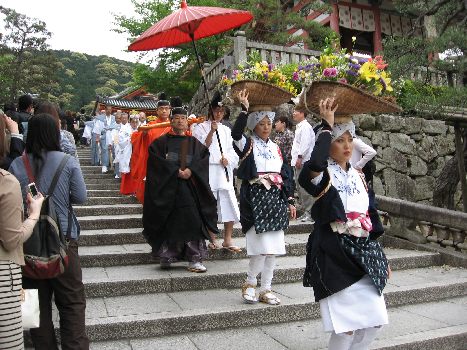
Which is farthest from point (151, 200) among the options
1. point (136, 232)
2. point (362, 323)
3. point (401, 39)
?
point (401, 39)

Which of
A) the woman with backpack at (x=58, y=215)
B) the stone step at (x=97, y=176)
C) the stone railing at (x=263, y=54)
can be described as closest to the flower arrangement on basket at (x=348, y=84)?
the woman with backpack at (x=58, y=215)

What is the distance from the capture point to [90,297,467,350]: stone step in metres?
4.37

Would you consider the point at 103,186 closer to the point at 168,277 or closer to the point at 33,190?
the point at 168,277

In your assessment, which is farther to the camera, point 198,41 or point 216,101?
point 198,41

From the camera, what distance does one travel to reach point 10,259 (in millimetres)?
2945

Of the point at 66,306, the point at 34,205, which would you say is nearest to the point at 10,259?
the point at 34,205

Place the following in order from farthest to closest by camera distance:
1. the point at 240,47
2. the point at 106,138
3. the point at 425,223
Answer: the point at 106,138 < the point at 240,47 < the point at 425,223

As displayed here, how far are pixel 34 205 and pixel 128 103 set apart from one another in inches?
1066

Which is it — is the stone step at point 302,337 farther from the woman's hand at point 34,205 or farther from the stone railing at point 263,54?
the stone railing at point 263,54

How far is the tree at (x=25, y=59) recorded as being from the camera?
26.0m

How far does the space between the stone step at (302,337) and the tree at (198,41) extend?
13.2m

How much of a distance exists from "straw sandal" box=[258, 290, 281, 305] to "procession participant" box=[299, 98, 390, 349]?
1.51m

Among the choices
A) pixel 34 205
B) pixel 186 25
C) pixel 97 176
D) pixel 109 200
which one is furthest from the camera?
pixel 97 176

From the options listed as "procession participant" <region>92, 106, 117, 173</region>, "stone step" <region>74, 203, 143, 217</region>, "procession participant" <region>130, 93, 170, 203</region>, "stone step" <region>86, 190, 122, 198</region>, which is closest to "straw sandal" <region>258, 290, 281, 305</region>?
"procession participant" <region>130, 93, 170, 203</region>
